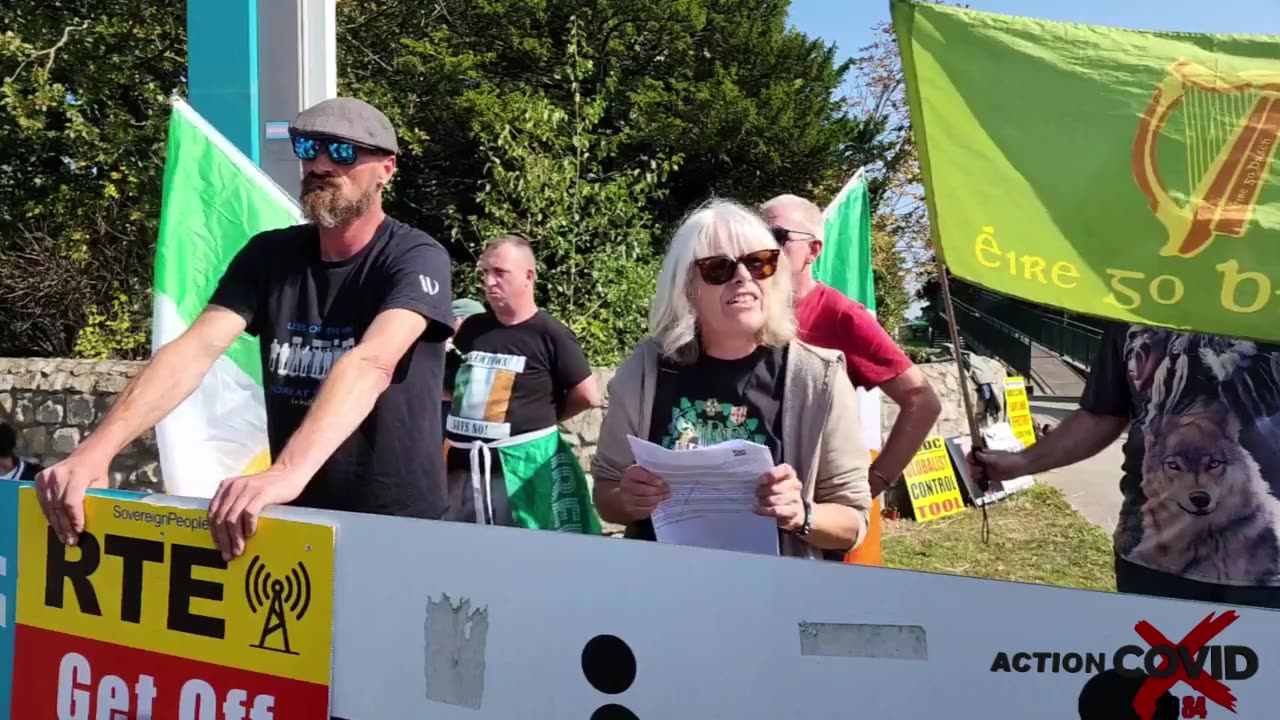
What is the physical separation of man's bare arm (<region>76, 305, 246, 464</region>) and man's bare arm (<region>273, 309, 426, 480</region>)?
0.35 metres

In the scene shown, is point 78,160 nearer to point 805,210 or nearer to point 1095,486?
point 805,210

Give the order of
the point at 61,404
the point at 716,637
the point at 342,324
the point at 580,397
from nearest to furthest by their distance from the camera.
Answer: the point at 716,637 < the point at 342,324 < the point at 580,397 < the point at 61,404

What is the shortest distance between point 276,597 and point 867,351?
196 cm

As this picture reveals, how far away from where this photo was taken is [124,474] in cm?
707

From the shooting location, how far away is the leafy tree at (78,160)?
10141 millimetres

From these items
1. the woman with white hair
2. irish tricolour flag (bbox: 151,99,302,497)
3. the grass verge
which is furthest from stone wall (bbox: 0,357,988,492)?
the woman with white hair

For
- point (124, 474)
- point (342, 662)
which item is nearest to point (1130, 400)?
point (342, 662)

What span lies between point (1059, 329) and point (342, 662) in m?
26.6

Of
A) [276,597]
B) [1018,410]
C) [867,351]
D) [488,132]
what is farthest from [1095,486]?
[276,597]

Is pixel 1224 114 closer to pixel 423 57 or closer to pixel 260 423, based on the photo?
pixel 260 423

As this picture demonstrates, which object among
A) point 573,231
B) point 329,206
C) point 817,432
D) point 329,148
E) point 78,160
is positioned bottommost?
point 817,432

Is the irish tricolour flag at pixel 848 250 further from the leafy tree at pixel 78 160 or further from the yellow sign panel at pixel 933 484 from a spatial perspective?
the leafy tree at pixel 78 160

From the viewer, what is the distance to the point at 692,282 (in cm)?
241

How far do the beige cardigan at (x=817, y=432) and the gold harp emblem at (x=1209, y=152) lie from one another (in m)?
0.70
